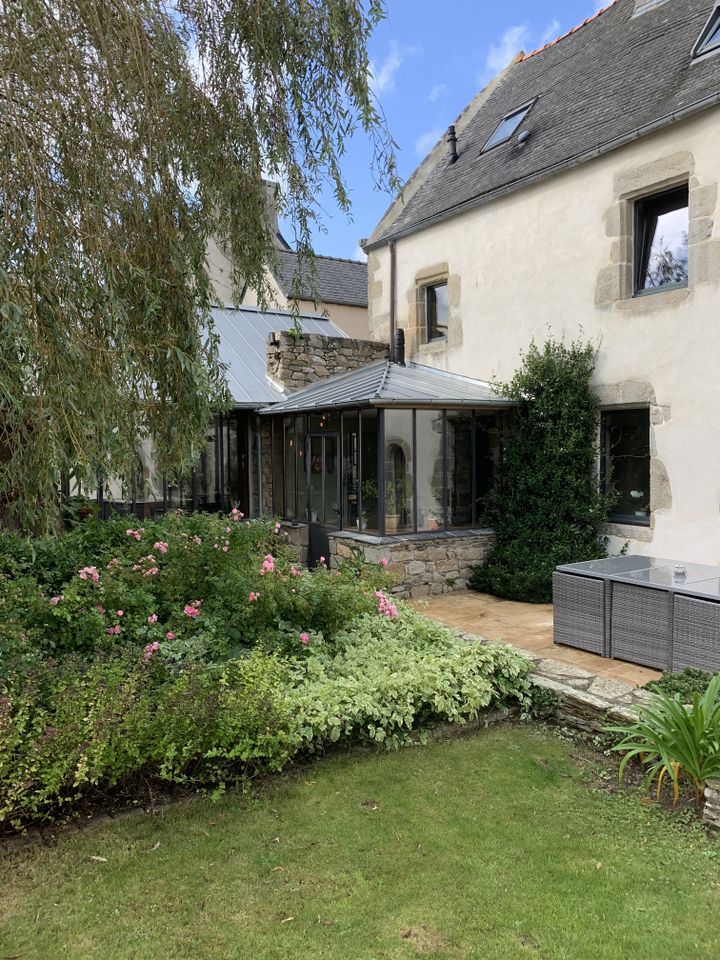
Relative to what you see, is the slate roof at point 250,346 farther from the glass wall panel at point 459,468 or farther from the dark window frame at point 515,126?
the dark window frame at point 515,126

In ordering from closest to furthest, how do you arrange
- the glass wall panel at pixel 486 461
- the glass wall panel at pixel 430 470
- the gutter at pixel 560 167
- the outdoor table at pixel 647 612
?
the outdoor table at pixel 647 612 → the gutter at pixel 560 167 → the glass wall panel at pixel 430 470 → the glass wall panel at pixel 486 461

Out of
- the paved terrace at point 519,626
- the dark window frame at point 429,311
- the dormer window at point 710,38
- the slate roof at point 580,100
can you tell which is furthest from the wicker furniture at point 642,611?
the dormer window at point 710,38

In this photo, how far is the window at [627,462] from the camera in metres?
8.14

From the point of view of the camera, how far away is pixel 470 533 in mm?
9164

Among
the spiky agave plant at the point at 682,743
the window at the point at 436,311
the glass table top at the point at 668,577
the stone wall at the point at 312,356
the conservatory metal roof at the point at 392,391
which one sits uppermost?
the window at the point at 436,311

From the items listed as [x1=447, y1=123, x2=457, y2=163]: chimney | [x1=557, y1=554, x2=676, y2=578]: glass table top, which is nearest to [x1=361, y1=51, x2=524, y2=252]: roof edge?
[x1=447, y1=123, x2=457, y2=163]: chimney

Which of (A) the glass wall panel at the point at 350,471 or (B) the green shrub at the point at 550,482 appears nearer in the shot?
(B) the green shrub at the point at 550,482

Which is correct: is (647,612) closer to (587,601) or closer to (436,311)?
(587,601)

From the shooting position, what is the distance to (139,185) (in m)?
4.29

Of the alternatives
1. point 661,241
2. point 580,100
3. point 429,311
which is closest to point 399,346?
point 429,311

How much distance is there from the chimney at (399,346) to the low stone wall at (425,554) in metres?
3.84

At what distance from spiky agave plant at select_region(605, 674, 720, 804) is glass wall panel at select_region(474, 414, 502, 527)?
551 cm

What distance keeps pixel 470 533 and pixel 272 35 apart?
631 cm

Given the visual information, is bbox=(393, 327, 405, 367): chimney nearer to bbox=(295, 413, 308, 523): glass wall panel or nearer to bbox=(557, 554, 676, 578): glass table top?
bbox=(295, 413, 308, 523): glass wall panel
